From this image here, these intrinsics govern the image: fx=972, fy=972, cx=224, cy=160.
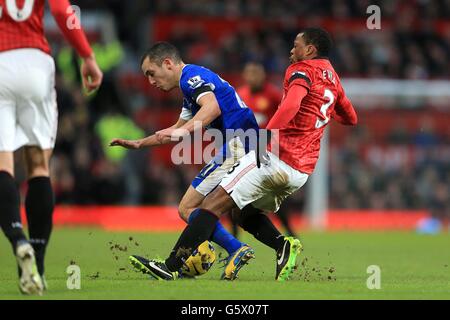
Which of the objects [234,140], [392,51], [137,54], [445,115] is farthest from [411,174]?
[234,140]

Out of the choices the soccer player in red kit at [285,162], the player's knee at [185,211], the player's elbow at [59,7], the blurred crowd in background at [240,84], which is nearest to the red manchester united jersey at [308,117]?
the soccer player in red kit at [285,162]

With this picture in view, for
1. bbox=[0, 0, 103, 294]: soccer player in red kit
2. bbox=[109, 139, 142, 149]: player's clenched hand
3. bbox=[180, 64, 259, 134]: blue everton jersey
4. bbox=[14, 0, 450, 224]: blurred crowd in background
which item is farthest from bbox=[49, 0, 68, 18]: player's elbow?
bbox=[14, 0, 450, 224]: blurred crowd in background

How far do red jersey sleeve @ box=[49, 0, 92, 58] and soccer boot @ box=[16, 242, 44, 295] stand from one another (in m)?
1.18

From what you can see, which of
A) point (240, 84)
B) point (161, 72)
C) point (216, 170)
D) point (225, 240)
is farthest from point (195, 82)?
point (240, 84)

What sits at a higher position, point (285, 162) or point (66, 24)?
point (66, 24)

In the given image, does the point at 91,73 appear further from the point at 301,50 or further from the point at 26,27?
the point at 301,50

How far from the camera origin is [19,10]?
226 inches

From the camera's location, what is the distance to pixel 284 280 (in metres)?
7.00

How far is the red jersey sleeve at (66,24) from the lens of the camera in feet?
18.5

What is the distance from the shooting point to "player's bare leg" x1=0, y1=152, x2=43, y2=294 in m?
5.53

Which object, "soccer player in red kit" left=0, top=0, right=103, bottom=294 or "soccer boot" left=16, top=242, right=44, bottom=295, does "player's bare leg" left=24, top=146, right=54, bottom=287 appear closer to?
"soccer player in red kit" left=0, top=0, right=103, bottom=294

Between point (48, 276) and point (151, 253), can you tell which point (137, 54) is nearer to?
point (151, 253)

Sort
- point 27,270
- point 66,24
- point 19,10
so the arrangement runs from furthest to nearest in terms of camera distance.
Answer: point 19,10
point 66,24
point 27,270

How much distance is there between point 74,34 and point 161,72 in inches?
63.2
